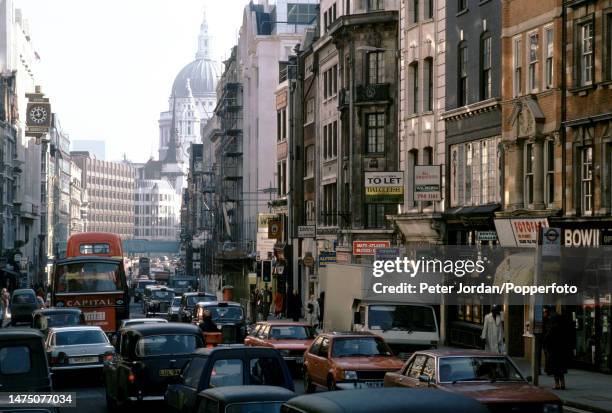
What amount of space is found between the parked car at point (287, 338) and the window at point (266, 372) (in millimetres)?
13269

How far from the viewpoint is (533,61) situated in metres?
37.9

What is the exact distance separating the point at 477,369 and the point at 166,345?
5.86m

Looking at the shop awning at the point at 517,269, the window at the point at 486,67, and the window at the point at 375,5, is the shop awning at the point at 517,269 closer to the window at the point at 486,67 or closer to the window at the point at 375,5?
the window at the point at 486,67

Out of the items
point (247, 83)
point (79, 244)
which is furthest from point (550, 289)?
point (247, 83)

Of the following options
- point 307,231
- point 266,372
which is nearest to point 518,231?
point 266,372

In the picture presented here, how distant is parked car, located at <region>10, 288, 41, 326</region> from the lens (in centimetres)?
6362

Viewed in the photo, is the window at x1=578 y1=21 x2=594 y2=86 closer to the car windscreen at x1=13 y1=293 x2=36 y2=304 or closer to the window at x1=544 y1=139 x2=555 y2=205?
the window at x1=544 y1=139 x2=555 y2=205

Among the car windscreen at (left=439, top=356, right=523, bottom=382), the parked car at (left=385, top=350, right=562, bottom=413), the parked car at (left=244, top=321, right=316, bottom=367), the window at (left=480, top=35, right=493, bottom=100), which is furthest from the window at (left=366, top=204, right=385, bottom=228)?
the car windscreen at (left=439, top=356, right=523, bottom=382)

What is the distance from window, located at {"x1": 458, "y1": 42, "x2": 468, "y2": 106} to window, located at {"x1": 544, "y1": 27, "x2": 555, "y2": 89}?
762cm

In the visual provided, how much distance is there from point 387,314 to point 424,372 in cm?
1349

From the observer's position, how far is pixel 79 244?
56375 millimetres

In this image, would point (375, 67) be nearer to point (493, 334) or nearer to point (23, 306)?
point (23, 306)

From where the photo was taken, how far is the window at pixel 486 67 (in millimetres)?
42219

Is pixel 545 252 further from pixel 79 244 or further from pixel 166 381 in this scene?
pixel 79 244
